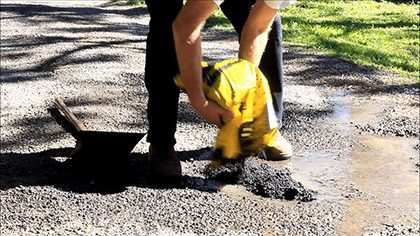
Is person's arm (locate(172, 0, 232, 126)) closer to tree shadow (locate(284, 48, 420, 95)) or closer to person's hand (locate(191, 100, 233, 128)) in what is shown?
person's hand (locate(191, 100, 233, 128))

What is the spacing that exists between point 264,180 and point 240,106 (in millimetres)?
1626

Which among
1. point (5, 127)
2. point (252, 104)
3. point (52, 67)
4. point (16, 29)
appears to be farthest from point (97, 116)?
point (16, 29)

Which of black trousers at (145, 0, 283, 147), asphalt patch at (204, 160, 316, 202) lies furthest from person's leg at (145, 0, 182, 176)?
asphalt patch at (204, 160, 316, 202)

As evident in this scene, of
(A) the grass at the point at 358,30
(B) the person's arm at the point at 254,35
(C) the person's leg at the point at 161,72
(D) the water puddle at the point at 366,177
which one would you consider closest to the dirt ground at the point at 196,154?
(D) the water puddle at the point at 366,177

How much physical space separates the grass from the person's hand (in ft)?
14.7

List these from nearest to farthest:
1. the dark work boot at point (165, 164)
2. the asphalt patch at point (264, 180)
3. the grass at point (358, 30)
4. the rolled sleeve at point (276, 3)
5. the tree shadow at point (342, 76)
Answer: the rolled sleeve at point (276, 3) < the asphalt patch at point (264, 180) < the dark work boot at point (165, 164) < the tree shadow at point (342, 76) < the grass at point (358, 30)

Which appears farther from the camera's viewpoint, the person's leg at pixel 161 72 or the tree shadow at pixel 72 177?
the tree shadow at pixel 72 177

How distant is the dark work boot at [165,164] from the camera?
4.34 metres

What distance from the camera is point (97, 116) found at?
5586 millimetres

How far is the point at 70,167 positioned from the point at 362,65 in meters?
3.82

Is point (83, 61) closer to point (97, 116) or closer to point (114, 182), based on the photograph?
point (97, 116)

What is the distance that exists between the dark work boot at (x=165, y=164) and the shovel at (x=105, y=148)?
13cm

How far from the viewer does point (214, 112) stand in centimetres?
282

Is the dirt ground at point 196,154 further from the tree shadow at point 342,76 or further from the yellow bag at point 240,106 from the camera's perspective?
the yellow bag at point 240,106
